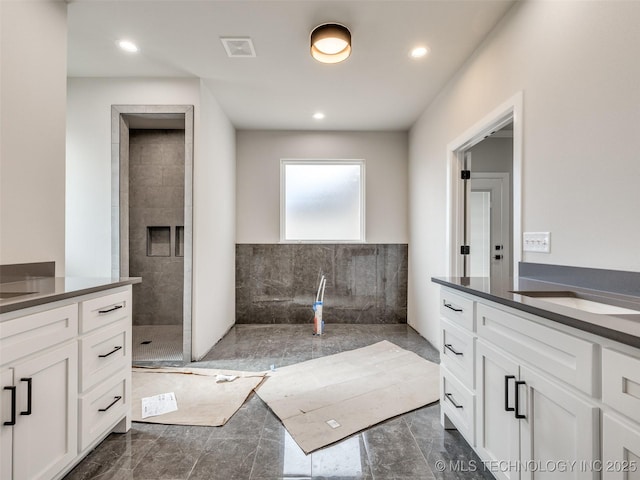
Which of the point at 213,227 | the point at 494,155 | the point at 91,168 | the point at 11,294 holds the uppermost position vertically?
the point at 494,155

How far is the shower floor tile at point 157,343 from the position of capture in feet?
9.86

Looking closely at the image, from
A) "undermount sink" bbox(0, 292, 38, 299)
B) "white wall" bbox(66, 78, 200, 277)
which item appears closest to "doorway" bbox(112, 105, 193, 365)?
A: "white wall" bbox(66, 78, 200, 277)

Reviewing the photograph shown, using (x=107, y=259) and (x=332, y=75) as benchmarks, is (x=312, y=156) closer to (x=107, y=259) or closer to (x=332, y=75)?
(x=332, y=75)

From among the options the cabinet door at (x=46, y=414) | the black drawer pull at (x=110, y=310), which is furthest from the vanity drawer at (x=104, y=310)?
the cabinet door at (x=46, y=414)

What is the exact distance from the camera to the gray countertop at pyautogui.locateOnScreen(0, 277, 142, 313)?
1.12m

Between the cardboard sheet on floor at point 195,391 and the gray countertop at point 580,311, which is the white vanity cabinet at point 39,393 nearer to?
the cardboard sheet on floor at point 195,391

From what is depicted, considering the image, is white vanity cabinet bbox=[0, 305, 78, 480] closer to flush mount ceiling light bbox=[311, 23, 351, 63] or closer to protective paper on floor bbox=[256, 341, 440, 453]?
protective paper on floor bbox=[256, 341, 440, 453]

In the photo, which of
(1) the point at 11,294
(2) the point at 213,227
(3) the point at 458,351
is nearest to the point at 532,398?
(3) the point at 458,351

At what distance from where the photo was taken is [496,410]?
130 centimetres

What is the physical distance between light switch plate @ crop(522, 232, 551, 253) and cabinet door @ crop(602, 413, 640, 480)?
1.10 meters

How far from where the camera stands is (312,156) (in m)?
4.35

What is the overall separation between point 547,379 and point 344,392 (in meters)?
1.57

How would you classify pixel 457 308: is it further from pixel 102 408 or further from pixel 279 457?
pixel 102 408

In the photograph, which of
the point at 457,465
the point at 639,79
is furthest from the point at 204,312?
the point at 639,79
